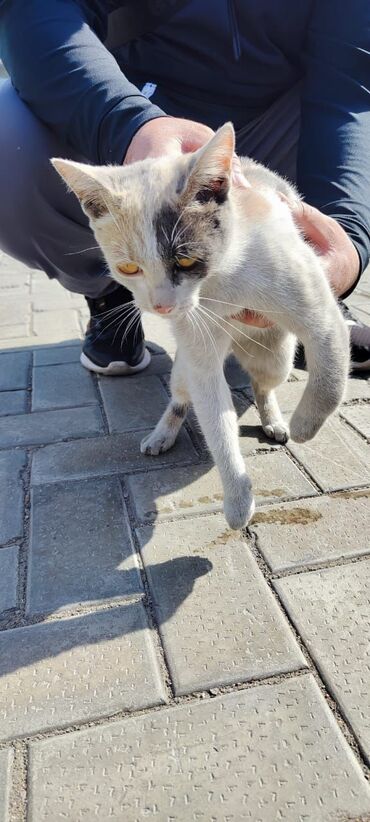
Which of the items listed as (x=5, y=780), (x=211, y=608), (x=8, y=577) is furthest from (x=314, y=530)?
(x=5, y=780)

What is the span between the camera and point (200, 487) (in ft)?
5.75

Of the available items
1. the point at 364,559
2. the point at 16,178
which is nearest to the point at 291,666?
the point at 364,559

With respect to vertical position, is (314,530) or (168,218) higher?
(168,218)

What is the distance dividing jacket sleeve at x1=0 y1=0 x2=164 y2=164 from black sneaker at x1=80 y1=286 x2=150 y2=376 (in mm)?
715

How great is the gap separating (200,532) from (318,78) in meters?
1.64

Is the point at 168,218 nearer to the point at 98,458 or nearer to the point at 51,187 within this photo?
the point at 98,458

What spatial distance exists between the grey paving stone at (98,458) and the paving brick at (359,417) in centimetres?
56

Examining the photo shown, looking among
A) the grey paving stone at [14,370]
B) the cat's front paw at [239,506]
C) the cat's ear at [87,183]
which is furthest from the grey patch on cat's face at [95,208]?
the grey paving stone at [14,370]

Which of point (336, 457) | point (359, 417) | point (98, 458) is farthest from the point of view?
point (359, 417)

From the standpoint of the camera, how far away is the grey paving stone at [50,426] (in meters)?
2.08

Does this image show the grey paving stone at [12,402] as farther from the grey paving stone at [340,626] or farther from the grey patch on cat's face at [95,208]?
the grey paving stone at [340,626]

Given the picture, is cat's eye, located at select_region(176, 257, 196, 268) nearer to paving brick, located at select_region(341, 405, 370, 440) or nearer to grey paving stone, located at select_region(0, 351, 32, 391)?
paving brick, located at select_region(341, 405, 370, 440)

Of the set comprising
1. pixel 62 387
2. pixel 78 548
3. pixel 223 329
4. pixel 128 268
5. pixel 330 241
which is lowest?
pixel 62 387

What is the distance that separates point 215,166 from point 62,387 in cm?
139
